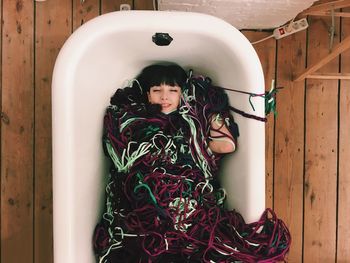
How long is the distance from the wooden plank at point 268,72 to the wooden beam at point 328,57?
0.12 meters

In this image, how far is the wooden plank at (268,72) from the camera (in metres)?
1.50

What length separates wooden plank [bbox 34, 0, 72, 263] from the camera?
4.81 feet

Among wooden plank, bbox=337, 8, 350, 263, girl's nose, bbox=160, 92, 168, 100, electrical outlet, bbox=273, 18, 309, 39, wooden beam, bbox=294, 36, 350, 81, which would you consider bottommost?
wooden plank, bbox=337, 8, 350, 263

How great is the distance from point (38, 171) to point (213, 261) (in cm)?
82

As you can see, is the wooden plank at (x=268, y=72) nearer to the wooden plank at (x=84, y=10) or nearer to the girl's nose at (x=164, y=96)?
the girl's nose at (x=164, y=96)

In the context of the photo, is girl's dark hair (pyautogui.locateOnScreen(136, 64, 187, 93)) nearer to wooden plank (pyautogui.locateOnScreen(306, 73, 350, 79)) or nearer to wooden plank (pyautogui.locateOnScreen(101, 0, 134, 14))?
wooden plank (pyautogui.locateOnScreen(101, 0, 134, 14))

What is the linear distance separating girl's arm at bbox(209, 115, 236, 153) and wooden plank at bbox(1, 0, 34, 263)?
2.47ft

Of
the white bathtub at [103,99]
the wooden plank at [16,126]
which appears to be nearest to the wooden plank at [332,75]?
the white bathtub at [103,99]

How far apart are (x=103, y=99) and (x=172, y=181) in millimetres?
369

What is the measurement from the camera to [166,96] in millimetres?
1196

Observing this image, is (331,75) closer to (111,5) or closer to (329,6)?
(329,6)

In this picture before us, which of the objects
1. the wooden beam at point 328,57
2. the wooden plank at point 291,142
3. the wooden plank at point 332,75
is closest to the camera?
the wooden beam at point 328,57

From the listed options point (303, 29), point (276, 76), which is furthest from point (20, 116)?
point (303, 29)

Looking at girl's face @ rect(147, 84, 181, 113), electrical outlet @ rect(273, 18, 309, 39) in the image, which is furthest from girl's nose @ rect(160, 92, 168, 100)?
electrical outlet @ rect(273, 18, 309, 39)
